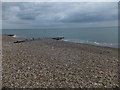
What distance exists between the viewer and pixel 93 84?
8828 mm

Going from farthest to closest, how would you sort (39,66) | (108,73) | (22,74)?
(39,66), (108,73), (22,74)

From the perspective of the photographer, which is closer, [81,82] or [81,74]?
[81,82]

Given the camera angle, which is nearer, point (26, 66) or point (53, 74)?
point (53, 74)

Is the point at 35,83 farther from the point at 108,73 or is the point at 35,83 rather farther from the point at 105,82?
the point at 108,73

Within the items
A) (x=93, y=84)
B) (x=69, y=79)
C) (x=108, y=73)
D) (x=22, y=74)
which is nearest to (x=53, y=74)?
(x=69, y=79)

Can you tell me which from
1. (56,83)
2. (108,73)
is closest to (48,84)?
(56,83)

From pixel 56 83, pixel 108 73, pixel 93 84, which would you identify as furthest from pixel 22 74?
pixel 108 73

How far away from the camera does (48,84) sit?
859cm

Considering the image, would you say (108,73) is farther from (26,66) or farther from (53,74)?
(26,66)

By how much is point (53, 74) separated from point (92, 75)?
2439 millimetres

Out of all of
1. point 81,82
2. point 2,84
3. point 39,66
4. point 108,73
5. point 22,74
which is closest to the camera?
point 2,84

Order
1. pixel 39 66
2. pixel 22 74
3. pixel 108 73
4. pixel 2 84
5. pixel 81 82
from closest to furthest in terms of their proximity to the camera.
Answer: pixel 2 84 → pixel 81 82 → pixel 22 74 → pixel 108 73 → pixel 39 66

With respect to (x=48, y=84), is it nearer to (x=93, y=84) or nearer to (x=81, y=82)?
(x=81, y=82)

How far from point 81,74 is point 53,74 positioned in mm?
1776
